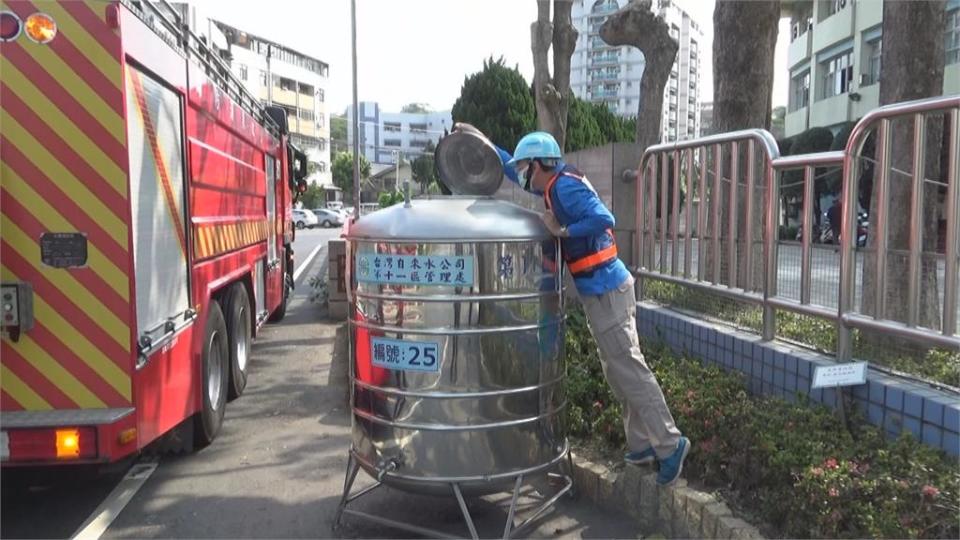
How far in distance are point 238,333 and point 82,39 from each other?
361 cm

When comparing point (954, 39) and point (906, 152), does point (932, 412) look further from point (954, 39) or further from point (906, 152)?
point (954, 39)

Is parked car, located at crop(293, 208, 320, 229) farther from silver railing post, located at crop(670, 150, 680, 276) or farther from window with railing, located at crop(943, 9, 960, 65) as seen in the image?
silver railing post, located at crop(670, 150, 680, 276)

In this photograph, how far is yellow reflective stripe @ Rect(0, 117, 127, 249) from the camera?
3828mm

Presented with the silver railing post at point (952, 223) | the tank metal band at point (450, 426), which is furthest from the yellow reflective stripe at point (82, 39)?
the silver railing post at point (952, 223)

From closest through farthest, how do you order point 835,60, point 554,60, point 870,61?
point 554,60 < point 870,61 < point 835,60

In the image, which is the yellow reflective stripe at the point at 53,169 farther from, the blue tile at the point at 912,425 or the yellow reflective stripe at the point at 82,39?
the blue tile at the point at 912,425

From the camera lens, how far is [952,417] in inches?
127

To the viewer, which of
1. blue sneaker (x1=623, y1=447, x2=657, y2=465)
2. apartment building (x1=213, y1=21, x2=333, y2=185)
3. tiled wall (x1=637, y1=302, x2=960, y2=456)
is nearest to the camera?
tiled wall (x1=637, y1=302, x2=960, y2=456)

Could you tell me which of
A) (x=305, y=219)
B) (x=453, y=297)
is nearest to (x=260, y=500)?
(x=453, y=297)

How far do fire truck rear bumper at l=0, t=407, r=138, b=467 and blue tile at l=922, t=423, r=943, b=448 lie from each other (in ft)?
12.3

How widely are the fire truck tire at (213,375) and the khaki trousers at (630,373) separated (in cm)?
285

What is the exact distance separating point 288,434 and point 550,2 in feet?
21.1

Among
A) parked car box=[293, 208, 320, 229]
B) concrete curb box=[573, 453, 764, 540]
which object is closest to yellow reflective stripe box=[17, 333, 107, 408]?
concrete curb box=[573, 453, 764, 540]

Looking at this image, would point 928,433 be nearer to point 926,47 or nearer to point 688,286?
point 688,286
